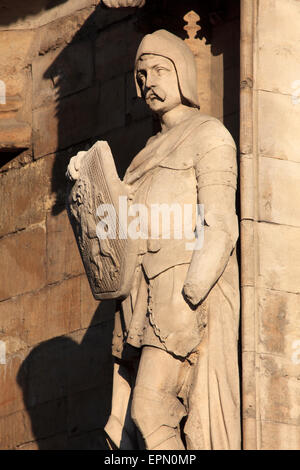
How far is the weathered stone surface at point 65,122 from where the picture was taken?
38.4ft

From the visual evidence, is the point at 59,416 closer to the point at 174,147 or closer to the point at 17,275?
the point at 17,275

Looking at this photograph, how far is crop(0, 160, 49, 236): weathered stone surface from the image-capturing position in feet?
39.0

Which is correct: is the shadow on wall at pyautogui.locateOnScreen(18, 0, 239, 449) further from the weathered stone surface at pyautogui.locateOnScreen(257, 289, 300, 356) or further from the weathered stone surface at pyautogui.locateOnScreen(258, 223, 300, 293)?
the weathered stone surface at pyautogui.locateOnScreen(257, 289, 300, 356)

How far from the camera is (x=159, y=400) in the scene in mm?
9266

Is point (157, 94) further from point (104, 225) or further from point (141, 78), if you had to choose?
point (104, 225)

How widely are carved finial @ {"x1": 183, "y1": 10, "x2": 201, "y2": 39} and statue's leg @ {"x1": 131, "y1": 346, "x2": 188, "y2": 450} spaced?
207 cm

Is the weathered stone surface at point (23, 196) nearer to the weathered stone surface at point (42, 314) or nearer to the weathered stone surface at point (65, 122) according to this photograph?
the weathered stone surface at point (65, 122)

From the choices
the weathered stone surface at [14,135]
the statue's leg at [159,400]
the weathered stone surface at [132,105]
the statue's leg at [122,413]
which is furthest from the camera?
the weathered stone surface at [14,135]

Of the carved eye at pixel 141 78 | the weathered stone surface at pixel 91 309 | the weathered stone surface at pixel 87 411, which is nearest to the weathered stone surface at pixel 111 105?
the weathered stone surface at pixel 91 309

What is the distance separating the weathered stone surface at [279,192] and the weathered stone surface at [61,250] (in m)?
2.06

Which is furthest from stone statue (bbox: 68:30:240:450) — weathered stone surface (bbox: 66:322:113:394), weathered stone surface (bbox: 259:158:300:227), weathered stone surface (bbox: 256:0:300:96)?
weathered stone surface (bbox: 66:322:113:394)

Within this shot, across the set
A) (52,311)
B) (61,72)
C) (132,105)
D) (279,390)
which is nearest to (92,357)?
(52,311)

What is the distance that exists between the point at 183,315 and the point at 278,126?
4.08 feet

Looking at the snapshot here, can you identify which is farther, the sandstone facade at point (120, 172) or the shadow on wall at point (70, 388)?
the shadow on wall at point (70, 388)
